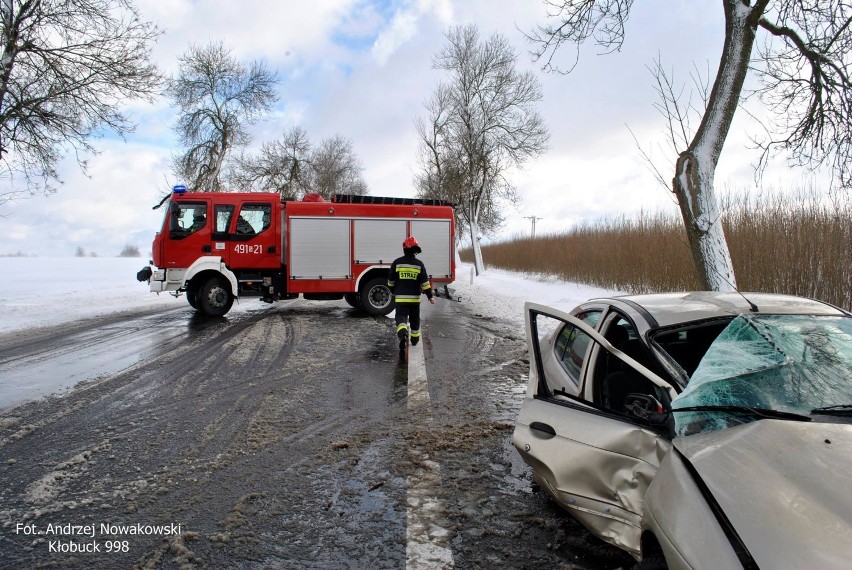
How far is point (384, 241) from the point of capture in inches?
535

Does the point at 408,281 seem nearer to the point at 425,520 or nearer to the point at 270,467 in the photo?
the point at 270,467

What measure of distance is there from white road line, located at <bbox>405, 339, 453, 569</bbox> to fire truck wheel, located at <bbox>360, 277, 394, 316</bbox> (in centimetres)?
931

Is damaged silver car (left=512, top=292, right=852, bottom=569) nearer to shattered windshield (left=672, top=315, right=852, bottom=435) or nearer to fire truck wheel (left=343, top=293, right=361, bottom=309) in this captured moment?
shattered windshield (left=672, top=315, right=852, bottom=435)

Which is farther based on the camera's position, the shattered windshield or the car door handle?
the car door handle

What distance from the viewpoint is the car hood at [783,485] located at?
4.49 feet

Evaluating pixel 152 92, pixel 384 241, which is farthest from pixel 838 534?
pixel 152 92

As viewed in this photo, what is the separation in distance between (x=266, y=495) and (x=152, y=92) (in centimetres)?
1358

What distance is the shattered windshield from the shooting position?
2018 millimetres

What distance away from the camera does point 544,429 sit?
2.77m

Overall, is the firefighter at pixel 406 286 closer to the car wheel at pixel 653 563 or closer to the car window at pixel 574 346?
the car window at pixel 574 346

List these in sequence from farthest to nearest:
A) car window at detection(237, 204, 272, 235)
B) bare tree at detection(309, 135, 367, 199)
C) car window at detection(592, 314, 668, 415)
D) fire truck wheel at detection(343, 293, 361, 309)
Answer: bare tree at detection(309, 135, 367, 199), fire truck wheel at detection(343, 293, 361, 309), car window at detection(237, 204, 272, 235), car window at detection(592, 314, 668, 415)

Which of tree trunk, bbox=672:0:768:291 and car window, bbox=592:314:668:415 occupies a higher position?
tree trunk, bbox=672:0:768:291

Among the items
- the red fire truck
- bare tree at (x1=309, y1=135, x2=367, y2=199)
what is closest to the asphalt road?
the red fire truck

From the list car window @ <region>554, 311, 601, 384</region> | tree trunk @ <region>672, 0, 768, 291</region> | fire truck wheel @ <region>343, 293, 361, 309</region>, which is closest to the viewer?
car window @ <region>554, 311, 601, 384</region>
